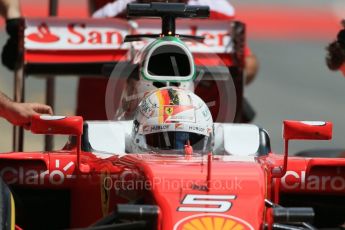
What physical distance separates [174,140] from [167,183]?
2.15 feet

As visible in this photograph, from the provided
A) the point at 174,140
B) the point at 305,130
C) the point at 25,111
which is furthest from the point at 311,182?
the point at 25,111

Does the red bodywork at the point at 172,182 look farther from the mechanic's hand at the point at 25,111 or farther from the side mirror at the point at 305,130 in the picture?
the mechanic's hand at the point at 25,111

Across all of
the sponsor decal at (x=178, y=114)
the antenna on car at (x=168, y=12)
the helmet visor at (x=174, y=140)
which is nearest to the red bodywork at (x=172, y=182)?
the helmet visor at (x=174, y=140)

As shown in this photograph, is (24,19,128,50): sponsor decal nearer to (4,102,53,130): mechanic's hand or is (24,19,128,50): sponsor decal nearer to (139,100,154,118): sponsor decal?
(4,102,53,130): mechanic's hand

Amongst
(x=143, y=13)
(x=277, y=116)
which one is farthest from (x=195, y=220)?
(x=277, y=116)

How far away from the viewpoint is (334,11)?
553 inches

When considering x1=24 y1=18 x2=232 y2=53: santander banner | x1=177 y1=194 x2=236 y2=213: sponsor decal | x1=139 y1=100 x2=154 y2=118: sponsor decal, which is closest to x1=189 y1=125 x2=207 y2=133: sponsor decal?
x1=139 y1=100 x2=154 y2=118: sponsor decal

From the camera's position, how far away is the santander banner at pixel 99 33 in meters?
9.19

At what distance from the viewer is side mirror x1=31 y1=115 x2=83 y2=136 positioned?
234 inches

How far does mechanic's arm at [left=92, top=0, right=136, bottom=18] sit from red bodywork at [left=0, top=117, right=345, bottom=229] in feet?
10.6

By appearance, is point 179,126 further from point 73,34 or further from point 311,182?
point 73,34

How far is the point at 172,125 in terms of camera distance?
6.26m

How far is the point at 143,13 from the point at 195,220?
94.8 inches

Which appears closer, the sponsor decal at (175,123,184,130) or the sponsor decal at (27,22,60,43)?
the sponsor decal at (175,123,184,130)
